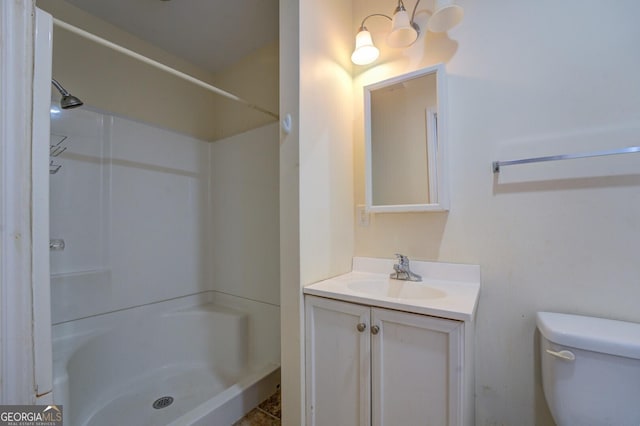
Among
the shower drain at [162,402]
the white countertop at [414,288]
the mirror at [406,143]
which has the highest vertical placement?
the mirror at [406,143]

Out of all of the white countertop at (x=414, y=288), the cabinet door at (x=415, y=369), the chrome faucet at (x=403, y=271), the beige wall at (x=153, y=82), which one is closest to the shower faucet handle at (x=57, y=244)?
the beige wall at (x=153, y=82)

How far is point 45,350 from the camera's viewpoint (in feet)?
2.10

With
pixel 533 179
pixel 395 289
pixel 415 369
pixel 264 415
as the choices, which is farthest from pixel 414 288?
pixel 264 415

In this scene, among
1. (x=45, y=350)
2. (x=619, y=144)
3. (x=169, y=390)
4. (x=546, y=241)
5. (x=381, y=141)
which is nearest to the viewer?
(x=45, y=350)

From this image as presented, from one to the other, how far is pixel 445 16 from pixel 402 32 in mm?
198

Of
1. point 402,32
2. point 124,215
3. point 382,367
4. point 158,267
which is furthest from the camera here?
point 158,267

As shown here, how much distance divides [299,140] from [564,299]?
1.30m

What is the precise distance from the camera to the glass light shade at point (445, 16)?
118 cm

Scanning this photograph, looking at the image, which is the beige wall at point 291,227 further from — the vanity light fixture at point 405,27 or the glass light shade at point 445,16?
the glass light shade at point 445,16

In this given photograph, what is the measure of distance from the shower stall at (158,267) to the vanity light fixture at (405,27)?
691 millimetres

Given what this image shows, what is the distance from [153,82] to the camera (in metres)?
1.93

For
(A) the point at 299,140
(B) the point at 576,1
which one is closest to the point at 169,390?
(A) the point at 299,140

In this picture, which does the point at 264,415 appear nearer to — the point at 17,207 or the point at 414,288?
the point at 414,288

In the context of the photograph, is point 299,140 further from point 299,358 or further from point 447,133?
point 299,358
